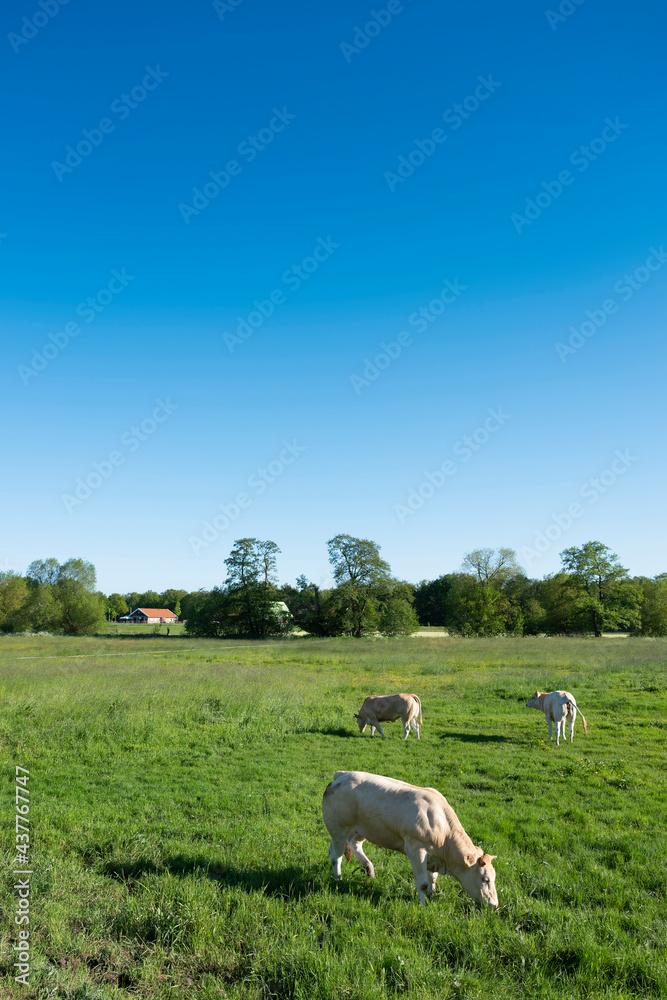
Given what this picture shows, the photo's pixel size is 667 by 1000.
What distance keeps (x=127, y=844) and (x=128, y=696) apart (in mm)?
11795

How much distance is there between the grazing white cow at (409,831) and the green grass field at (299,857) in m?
0.29

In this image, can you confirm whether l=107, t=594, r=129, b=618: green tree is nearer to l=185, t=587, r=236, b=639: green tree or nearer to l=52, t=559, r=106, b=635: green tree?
l=52, t=559, r=106, b=635: green tree

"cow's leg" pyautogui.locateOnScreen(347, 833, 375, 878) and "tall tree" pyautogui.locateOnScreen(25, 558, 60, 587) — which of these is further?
"tall tree" pyautogui.locateOnScreen(25, 558, 60, 587)

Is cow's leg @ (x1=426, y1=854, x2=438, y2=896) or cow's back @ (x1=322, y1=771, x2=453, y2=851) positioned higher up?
cow's back @ (x1=322, y1=771, x2=453, y2=851)

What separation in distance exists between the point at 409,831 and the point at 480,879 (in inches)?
38.6

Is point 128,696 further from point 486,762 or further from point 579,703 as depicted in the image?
point 579,703

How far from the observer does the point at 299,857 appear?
830 centimetres

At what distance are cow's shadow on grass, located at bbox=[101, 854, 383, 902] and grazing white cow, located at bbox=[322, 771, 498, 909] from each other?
24 cm

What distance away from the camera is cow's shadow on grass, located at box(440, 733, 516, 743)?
16.5 meters

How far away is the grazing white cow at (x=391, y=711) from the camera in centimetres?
1723

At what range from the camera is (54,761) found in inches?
534

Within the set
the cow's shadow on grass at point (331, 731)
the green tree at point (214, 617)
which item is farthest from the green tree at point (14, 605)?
the cow's shadow on grass at point (331, 731)

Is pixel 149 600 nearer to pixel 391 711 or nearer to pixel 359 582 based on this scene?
pixel 359 582

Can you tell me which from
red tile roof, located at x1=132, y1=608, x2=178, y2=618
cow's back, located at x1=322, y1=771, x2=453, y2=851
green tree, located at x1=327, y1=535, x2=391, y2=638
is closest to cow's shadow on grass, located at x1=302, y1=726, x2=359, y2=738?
cow's back, located at x1=322, y1=771, x2=453, y2=851
